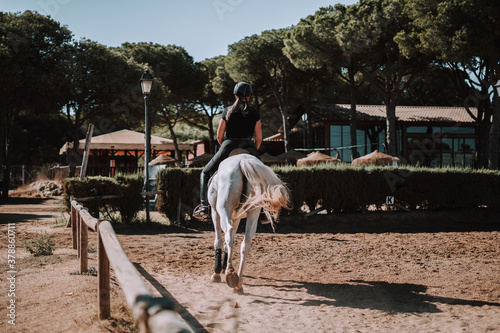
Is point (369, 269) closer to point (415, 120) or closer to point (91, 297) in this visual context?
point (91, 297)

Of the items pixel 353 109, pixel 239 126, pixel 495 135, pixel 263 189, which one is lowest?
pixel 263 189

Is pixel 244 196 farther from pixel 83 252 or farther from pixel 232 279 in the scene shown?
pixel 83 252

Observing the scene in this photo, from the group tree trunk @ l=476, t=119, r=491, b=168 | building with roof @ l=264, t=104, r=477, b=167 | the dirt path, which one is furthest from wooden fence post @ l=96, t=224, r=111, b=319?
building with roof @ l=264, t=104, r=477, b=167

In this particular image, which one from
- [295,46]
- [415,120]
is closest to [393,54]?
[295,46]

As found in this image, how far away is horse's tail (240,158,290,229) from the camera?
527cm

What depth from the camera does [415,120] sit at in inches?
1267

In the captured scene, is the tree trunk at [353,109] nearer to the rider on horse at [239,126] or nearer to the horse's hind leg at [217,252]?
the rider on horse at [239,126]

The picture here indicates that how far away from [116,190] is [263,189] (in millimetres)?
7167

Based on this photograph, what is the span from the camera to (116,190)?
11.5 metres

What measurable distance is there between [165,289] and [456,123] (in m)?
32.4

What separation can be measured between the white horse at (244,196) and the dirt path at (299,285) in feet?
1.93

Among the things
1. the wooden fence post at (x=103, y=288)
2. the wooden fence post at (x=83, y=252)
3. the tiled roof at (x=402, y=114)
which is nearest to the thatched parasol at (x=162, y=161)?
the tiled roof at (x=402, y=114)

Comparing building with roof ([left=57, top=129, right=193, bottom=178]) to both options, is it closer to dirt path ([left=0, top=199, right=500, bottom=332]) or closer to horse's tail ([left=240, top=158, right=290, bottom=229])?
dirt path ([left=0, top=199, right=500, bottom=332])

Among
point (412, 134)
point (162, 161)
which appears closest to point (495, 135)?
point (412, 134)
